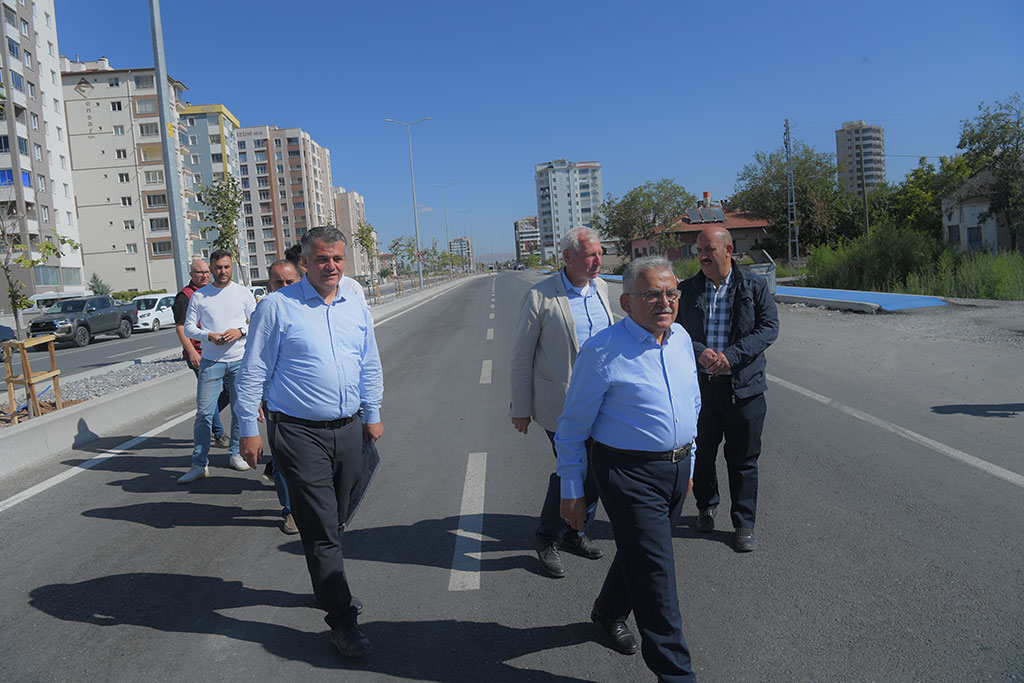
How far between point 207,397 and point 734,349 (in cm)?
453

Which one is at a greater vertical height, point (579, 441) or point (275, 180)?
point (275, 180)

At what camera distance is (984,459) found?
19.0ft

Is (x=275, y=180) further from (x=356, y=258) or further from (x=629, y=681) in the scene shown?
(x=629, y=681)

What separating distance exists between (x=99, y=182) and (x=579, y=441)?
87.1 meters

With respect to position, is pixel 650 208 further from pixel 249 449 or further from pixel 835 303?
pixel 249 449

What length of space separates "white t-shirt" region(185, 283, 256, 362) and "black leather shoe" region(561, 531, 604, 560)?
3.51m

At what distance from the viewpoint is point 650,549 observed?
2.74m

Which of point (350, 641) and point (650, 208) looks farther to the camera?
point (650, 208)

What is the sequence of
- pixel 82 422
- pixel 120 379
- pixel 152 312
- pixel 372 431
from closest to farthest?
pixel 372 431
pixel 82 422
pixel 120 379
pixel 152 312

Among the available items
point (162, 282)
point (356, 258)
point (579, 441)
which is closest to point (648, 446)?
point (579, 441)

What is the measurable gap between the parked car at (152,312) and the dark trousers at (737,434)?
100ft

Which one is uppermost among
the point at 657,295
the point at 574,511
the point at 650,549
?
the point at 657,295

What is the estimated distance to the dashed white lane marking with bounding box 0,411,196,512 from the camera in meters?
6.02

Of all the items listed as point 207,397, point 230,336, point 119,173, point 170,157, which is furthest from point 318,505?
point 119,173
